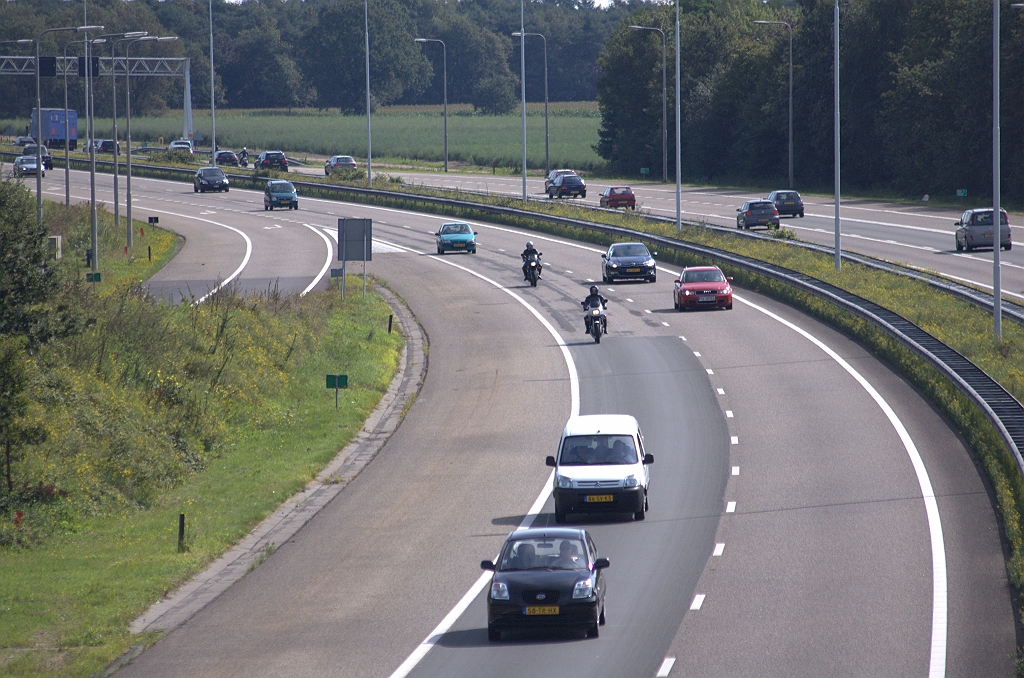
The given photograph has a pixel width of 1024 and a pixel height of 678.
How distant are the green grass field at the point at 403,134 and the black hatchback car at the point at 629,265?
229ft

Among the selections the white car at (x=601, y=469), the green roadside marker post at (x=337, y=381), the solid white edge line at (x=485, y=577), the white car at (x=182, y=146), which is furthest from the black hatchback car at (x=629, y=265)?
the white car at (x=182, y=146)

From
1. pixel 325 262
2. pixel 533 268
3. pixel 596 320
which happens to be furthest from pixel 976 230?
pixel 325 262

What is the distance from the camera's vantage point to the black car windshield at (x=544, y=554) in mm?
16641

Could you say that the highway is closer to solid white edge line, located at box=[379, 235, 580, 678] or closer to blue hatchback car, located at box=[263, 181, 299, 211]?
solid white edge line, located at box=[379, 235, 580, 678]

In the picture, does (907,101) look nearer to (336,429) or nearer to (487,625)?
(336,429)

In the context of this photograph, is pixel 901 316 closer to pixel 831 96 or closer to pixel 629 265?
pixel 629 265

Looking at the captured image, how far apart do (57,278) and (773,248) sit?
33.6 m

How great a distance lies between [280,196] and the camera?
83.2 meters

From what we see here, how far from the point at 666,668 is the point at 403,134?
14945 cm

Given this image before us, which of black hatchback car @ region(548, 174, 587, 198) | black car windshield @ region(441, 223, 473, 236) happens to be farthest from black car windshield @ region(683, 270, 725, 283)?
black hatchback car @ region(548, 174, 587, 198)

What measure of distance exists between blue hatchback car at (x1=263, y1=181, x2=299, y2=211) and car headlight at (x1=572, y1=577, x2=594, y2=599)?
69.7 m

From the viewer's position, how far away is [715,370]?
35500 mm

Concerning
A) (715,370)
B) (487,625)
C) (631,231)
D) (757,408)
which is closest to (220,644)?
(487,625)

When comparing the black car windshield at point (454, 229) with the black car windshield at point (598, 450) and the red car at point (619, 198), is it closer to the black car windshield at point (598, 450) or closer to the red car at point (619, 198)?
the red car at point (619, 198)
